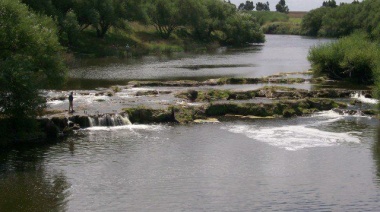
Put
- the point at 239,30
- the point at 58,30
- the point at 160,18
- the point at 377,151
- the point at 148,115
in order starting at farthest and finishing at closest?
the point at 239,30 < the point at 160,18 < the point at 58,30 < the point at 148,115 < the point at 377,151

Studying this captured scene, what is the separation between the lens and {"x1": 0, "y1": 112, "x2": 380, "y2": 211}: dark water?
111 feet

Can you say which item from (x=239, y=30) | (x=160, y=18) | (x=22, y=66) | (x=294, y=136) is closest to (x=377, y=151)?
(x=294, y=136)

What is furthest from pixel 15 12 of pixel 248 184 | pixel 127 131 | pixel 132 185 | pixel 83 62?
pixel 83 62

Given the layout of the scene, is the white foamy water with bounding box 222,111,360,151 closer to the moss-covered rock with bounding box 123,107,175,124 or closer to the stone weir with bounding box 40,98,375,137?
the stone weir with bounding box 40,98,375,137

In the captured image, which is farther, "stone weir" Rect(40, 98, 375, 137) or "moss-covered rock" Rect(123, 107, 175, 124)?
"moss-covered rock" Rect(123, 107, 175, 124)

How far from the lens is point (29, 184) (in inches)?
1444

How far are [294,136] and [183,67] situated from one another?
49795mm

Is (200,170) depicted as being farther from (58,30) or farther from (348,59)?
(58,30)

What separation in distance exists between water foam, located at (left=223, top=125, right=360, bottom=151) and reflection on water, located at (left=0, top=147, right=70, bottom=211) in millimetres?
19272

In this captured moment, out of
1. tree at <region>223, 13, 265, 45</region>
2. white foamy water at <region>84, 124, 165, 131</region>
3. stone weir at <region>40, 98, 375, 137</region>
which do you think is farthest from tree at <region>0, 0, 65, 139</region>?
tree at <region>223, 13, 265, 45</region>

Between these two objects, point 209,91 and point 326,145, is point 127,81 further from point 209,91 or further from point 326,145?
point 326,145

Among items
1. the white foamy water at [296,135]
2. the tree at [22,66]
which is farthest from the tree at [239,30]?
the tree at [22,66]

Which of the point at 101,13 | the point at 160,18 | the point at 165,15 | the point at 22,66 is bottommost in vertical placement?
the point at 22,66

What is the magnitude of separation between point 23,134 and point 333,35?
167 metres
